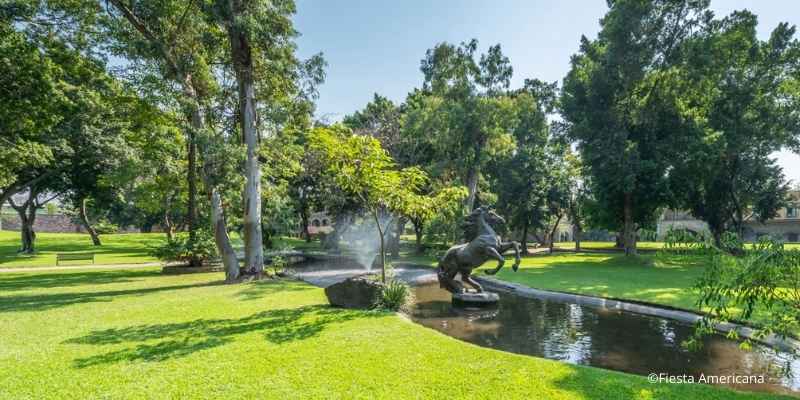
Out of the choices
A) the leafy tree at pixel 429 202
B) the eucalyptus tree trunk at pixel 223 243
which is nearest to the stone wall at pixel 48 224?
the eucalyptus tree trunk at pixel 223 243

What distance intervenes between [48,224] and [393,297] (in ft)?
235

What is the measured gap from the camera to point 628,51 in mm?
22422

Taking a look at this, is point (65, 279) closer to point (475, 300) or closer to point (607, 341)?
point (475, 300)

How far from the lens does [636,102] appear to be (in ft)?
77.6

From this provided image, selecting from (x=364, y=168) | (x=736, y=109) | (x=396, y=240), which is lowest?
(x=396, y=240)

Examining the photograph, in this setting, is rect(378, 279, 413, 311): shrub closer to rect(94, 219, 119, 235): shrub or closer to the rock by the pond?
the rock by the pond

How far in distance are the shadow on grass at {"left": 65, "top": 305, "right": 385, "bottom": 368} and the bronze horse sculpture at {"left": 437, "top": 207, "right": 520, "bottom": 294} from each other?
2.83 metres

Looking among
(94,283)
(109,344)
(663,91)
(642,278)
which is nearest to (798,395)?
(109,344)

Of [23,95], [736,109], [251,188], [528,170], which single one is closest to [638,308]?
[251,188]

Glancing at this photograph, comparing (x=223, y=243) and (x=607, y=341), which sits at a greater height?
(x=223, y=243)

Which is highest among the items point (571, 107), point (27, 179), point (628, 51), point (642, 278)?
point (628, 51)

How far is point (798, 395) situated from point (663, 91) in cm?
2296

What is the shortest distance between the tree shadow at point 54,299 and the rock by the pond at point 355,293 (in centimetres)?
690

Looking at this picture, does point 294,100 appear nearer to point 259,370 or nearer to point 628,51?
point 259,370
